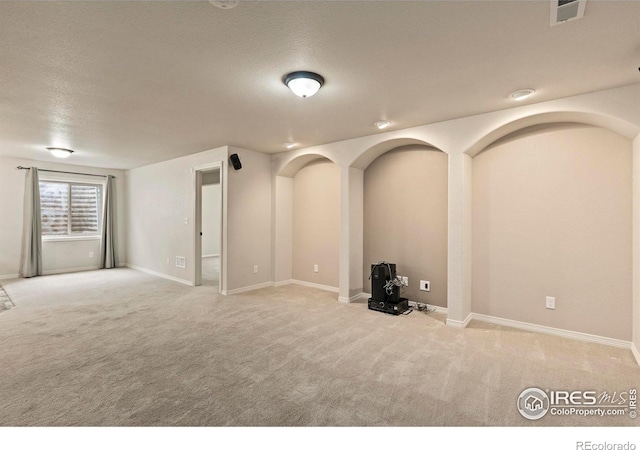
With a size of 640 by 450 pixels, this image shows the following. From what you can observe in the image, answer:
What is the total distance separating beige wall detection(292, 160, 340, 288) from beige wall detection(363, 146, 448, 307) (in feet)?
2.00

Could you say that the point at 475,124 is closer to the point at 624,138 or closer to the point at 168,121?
the point at 624,138

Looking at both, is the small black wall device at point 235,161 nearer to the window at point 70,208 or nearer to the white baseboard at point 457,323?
the white baseboard at point 457,323

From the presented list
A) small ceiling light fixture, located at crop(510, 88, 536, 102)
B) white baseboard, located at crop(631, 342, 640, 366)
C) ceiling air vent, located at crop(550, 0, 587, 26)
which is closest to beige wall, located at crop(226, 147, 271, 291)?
small ceiling light fixture, located at crop(510, 88, 536, 102)

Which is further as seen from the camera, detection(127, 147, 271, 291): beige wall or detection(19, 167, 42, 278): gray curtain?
detection(19, 167, 42, 278): gray curtain

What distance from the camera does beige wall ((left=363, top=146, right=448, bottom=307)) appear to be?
4039 millimetres

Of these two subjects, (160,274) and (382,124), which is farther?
(160,274)

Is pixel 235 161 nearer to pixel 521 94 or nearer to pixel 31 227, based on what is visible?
pixel 521 94

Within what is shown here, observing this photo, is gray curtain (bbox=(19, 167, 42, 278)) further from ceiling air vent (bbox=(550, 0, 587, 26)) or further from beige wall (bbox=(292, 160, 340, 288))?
ceiling air vent (bbox=(550, 0, 587, 26))

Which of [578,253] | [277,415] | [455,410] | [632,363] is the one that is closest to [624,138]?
[578,253]

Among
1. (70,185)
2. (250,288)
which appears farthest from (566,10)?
(70,185)

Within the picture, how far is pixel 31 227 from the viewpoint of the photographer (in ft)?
20.1

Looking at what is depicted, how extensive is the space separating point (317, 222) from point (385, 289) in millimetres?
1877

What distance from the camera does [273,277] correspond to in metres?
5.54

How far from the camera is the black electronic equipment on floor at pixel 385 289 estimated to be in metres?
4.01
